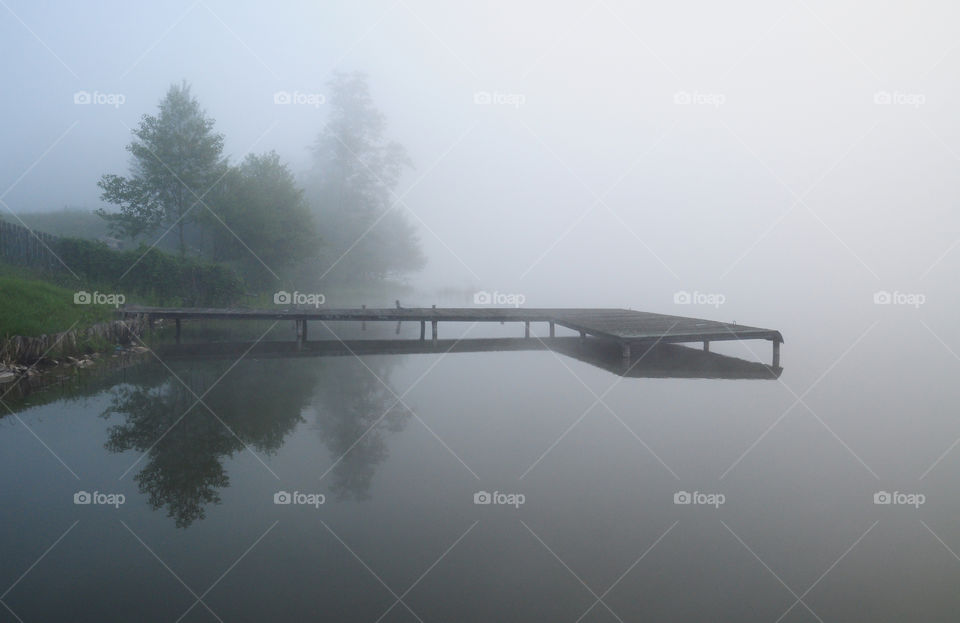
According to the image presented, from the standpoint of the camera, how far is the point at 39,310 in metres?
15.8

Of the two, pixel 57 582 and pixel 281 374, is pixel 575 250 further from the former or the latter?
pixel 57 582

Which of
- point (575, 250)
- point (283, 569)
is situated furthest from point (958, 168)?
point (283, 569)

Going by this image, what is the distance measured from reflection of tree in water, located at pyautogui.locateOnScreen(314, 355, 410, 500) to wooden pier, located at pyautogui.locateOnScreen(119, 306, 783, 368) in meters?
5.28

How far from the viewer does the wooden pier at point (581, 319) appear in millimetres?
18266

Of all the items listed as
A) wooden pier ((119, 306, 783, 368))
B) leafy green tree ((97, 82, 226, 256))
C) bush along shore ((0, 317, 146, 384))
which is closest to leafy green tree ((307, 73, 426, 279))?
leafy green tree ((97, 82, 226, 256))

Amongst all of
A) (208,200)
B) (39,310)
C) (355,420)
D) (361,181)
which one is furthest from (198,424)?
(361,181)

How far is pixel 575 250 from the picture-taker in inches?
5344

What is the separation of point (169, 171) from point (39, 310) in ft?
56.2

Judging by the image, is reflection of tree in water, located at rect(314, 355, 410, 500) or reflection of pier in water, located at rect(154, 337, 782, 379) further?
reflection of pier in water, located at rect(154, 337, 782, 379)

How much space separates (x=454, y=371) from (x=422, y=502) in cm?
916

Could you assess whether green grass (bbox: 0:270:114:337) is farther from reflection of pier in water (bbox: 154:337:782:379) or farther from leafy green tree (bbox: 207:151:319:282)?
leafy green tree (bbox: 207:151:319:282)

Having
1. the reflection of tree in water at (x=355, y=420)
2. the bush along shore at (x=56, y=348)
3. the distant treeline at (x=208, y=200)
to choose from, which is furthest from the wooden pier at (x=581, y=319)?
the distant treeline at (x=208, y=200)

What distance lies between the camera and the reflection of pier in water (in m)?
17.0

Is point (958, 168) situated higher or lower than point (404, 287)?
higher
